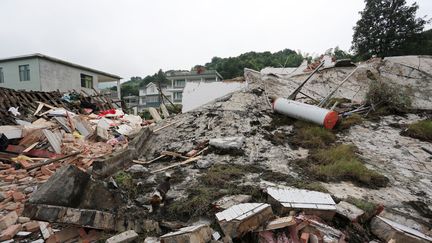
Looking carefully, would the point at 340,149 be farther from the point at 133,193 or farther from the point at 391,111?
the point at 133,193

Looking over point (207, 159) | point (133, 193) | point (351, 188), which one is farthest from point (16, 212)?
point (351, 188)

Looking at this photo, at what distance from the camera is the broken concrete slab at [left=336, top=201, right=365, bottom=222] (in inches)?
116

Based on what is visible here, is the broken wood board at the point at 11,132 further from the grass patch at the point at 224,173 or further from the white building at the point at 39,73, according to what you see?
the white building at the point at 39,73

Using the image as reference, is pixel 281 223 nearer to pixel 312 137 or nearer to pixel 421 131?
pixel 312 137

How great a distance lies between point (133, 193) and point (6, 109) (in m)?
8.67

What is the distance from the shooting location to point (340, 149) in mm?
5023

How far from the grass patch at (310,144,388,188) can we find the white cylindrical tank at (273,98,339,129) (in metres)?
1.20

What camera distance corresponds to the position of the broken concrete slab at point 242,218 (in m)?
2.60

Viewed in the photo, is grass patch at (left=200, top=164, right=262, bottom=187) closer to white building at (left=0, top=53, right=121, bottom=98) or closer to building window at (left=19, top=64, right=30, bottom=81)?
white building at (left=0, top=53, right=121, bottom=98)

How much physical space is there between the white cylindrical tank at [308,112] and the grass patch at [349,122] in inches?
14.6

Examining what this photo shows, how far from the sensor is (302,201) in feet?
10.2

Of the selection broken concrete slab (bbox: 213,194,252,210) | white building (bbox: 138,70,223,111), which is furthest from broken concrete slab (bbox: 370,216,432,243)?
white building (bbox: 138,70,223,111)

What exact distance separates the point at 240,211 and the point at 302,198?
93cm

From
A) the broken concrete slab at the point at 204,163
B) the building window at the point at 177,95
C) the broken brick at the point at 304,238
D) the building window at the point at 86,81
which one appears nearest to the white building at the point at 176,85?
the building window at the point at 177,95
